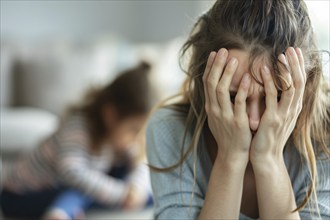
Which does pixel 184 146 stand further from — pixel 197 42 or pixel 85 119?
pixel 85 119

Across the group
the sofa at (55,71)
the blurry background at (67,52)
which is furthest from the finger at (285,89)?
the sofa at (55,71)

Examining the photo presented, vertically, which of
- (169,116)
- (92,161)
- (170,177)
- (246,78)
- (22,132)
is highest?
(246,78)

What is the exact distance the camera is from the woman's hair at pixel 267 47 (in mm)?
886

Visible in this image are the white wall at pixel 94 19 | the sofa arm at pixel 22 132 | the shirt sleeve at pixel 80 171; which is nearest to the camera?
the shirt sleeve at pixel 80 171

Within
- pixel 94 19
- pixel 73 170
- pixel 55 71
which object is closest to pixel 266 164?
pixel 73 170

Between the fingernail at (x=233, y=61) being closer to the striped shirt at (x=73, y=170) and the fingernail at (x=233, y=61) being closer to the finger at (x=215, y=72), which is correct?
the finger at (x=215, y=72)

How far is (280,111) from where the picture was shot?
0.93 meters

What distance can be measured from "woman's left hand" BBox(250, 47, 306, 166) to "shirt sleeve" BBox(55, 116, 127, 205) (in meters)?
0.93

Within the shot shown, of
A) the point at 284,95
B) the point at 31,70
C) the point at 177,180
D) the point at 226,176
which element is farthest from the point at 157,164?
the point at 31,70

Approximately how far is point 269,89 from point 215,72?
92 mm

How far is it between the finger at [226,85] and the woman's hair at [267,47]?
1.2 inches

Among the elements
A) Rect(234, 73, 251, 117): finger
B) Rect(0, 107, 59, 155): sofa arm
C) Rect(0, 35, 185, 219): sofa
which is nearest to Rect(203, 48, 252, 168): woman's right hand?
Rect(234, 73, 251, 117): finger

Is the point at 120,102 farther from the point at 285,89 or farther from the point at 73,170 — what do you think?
the point at 285,89

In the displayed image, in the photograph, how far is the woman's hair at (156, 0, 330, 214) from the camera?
2.91 ft
